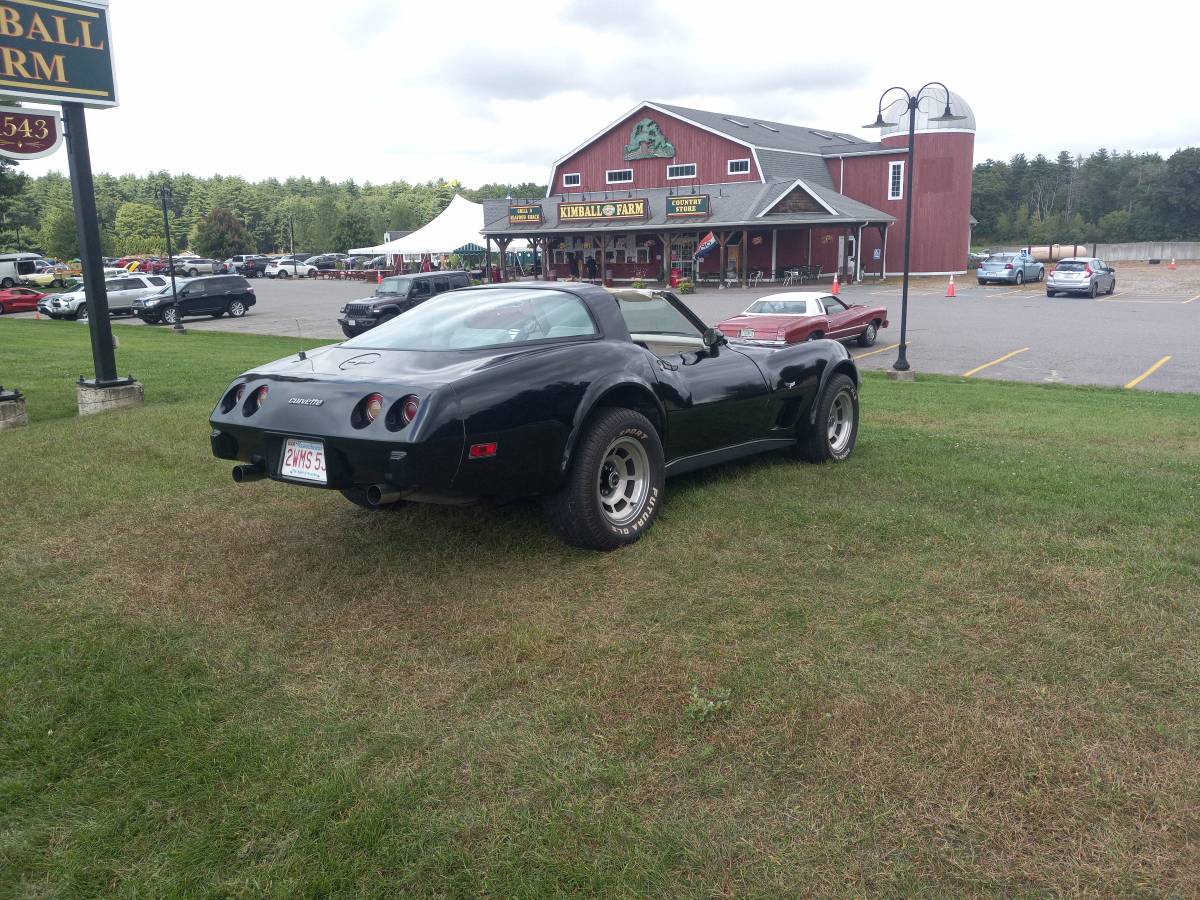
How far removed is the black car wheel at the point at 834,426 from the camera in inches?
269

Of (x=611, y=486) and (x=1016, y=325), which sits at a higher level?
(x=611, y=486)

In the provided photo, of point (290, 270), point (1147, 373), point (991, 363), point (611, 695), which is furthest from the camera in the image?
point (290, 270)

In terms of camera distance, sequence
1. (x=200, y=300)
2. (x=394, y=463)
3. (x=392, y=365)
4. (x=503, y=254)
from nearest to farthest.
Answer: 1. (x=394, y=463)
2. (x=392, y=365)
3. (x=200, y=300)
4. (x=503, y=254)

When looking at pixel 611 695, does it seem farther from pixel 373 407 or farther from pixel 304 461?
pixel 304 461

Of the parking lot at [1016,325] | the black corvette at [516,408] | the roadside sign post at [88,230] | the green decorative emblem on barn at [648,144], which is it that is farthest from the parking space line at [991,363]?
the green decorative emblem on barn at [648,144]

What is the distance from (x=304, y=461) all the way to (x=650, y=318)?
2.67 m

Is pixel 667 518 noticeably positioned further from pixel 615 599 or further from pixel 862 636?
pixel 862 636

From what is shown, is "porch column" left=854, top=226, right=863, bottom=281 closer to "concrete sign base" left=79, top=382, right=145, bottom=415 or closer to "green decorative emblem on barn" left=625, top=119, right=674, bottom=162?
"green decorative emblem on barn" left=625, top=119, right=674, bottom=162

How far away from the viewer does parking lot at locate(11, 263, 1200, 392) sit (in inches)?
695

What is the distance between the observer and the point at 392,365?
470 centimetres

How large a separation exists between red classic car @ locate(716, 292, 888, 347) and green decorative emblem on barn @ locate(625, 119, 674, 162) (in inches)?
1284

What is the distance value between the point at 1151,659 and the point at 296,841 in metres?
3.22

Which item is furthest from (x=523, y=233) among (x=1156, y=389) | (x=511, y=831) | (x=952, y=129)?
(x=511, y=831)

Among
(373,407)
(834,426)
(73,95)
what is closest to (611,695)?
(373,407)
